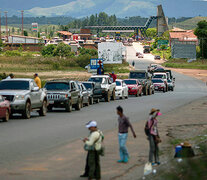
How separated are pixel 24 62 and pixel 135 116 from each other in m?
89.2

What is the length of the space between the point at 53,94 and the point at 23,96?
517 centimetres

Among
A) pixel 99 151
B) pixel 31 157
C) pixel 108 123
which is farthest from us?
pixel 108 123

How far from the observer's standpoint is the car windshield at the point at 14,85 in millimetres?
25156

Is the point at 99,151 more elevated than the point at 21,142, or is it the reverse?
the point at 99,151

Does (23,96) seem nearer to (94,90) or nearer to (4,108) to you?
(4,108)

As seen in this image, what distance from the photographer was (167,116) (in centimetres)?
2805

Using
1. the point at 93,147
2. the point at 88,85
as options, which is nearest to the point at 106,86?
the point at 88,85

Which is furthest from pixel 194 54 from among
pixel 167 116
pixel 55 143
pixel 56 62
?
pixel 55 143

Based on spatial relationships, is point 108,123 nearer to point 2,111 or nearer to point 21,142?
point 2,111

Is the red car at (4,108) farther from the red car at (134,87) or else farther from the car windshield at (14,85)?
the red car at (134,87)

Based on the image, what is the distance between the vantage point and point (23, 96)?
2380 centimetres

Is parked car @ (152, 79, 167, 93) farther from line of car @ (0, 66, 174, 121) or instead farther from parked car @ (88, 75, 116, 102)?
parked car @ (88, 75, 116, 102)

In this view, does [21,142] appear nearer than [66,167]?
No

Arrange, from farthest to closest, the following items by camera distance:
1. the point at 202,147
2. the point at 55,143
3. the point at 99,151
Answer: the point at 55,143 → the point at 202,147 → the point at 99,151
